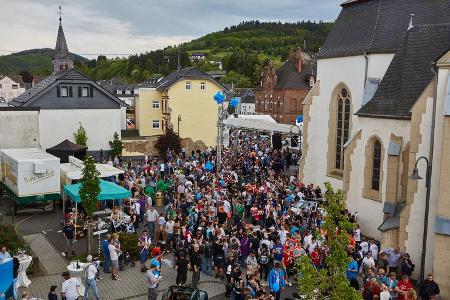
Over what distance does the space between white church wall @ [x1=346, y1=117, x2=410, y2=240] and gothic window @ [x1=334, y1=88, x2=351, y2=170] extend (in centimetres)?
358

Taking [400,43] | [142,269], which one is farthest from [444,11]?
[142,269]

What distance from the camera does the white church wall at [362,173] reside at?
64.5 ft

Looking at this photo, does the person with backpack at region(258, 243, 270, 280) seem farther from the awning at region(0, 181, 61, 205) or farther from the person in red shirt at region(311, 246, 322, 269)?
the awning at region(0, 181, 61, 205)

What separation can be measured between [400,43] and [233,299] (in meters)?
14.0

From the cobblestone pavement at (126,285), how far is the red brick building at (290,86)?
166ft

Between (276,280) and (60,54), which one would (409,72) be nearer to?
(276,280)

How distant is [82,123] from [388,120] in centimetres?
2604

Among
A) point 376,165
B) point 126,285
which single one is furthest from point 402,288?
point 376,165

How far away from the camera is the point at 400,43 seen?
2150 centimetres

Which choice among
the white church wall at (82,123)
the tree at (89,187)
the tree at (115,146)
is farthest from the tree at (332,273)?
the tree at (115,146)

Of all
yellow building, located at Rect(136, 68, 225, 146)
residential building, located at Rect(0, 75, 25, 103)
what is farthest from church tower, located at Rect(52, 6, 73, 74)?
residential building, located at Rect(0, 75, 25, 103)

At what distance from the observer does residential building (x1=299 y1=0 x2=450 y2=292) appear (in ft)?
53.8

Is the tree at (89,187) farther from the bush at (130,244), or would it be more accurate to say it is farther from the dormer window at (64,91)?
the dormer window at (64,91)

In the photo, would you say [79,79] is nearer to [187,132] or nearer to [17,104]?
[17,104]
